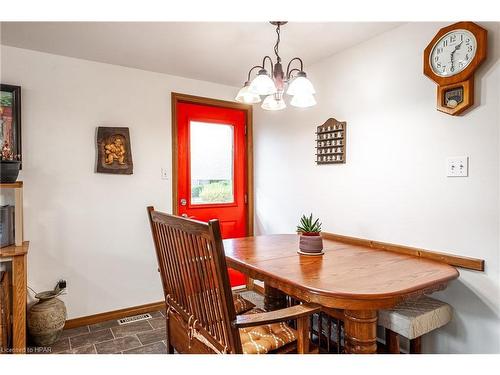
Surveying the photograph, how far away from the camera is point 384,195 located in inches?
86.2

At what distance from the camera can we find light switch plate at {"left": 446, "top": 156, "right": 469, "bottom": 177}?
175 centimetres

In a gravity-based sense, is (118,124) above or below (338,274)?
above

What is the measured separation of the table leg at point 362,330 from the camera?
1.35m

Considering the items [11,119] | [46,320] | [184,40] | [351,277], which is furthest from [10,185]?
[351,277]

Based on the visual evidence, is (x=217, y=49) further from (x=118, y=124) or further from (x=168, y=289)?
(x=168, y=289)

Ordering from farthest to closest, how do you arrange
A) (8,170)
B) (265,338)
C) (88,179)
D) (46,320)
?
(88,179), (46,320), (8,170), (265,338)

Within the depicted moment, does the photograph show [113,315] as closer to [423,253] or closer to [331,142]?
[331,142]

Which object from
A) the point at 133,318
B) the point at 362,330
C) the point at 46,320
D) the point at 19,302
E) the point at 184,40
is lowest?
the point at 133,318

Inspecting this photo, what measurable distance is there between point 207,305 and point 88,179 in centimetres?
186

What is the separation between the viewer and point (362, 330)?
1.35m

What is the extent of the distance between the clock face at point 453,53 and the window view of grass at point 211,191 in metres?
2.13
